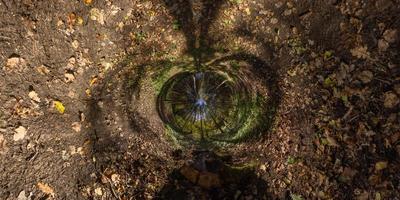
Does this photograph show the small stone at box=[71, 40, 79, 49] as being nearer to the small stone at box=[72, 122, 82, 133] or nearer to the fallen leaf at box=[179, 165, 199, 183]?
the small stone at box=[72, 122, 82, 133]

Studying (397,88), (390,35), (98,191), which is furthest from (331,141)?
(98,191)

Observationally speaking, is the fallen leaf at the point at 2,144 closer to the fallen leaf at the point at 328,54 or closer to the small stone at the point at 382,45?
the fallen leaf at the point at 328,54

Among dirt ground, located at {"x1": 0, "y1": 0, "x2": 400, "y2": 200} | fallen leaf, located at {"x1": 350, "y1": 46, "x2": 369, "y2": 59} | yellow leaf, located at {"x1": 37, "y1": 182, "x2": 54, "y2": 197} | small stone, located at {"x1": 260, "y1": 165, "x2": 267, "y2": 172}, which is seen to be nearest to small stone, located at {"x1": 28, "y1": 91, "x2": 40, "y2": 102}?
dirt ground, located at {"x1": 0, "y1": 0, "x2": 400, "y2": 200}

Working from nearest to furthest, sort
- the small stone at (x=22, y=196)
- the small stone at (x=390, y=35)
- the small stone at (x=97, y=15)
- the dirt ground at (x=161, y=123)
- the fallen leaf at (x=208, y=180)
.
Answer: the small stone at (x=22, y=196)
the dirt ground at (x=161, y=123)
the small stone at (x=390, y=35)
the fallen leaf at (x=208, y=180)
the small stone at (x=97, y=15)

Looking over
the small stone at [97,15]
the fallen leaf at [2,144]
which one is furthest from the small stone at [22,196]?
the small stone at [97,15]

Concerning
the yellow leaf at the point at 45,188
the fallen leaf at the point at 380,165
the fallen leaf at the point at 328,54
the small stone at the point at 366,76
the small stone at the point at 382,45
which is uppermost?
the small stone at the point at 382,45

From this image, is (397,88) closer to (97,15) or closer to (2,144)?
(97,15)

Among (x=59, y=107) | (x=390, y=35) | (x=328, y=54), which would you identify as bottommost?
(x=59, y=107)
